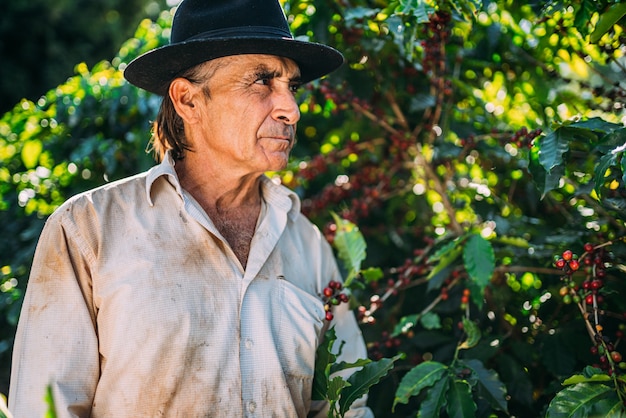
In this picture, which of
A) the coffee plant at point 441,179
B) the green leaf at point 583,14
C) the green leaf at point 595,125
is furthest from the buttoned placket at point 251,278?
the green leaf at point 583,14

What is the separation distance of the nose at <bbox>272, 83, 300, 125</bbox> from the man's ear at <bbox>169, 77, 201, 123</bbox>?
249 mm

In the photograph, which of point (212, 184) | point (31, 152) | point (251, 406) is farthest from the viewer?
point (31, 152)

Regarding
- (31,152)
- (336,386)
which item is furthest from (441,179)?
(31,152)

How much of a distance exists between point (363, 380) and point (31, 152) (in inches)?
76.1

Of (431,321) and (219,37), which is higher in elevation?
(219,37)

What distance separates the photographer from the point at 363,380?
1.99 m

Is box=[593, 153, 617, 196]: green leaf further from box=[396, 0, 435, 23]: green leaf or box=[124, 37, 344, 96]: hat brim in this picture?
box=[124, 37, 344, 96]: hat brim

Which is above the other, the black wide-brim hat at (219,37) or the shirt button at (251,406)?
the black wide-brim hat at (219,37)

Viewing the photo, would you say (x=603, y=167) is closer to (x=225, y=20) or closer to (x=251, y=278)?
(x=251, y=278)

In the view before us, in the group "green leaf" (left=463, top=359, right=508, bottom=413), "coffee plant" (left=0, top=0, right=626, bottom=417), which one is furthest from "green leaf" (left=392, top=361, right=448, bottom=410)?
"green leaf" (left=463, top=359, right=508, bottom=413)

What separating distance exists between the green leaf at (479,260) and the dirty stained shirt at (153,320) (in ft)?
1.81

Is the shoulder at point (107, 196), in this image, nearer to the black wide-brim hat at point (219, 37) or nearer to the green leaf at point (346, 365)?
the black wide-brim hat at point (219, 37)

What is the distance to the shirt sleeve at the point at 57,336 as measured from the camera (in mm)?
1730

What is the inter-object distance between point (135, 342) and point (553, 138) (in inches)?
51.4
